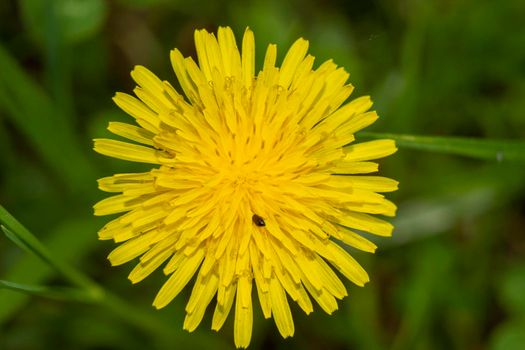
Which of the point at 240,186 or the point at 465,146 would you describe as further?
the point at 465,146

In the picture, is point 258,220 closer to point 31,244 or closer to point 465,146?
point 31,244

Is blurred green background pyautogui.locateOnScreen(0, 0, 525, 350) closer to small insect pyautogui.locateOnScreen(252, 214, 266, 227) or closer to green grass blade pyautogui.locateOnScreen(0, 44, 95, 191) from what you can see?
green grass blade pyautogui.locateOnScreen(0, 44, 95, 191)

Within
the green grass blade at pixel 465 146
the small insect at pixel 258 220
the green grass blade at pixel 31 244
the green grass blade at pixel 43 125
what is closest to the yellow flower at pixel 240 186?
the small insect at pixel 258 220

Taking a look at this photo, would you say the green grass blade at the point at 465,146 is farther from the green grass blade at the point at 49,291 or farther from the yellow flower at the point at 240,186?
the green grass blade at the point at 49,291

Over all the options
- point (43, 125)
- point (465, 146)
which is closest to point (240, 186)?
point (465, 146)

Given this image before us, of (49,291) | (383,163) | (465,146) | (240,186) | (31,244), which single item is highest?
(31,244)
